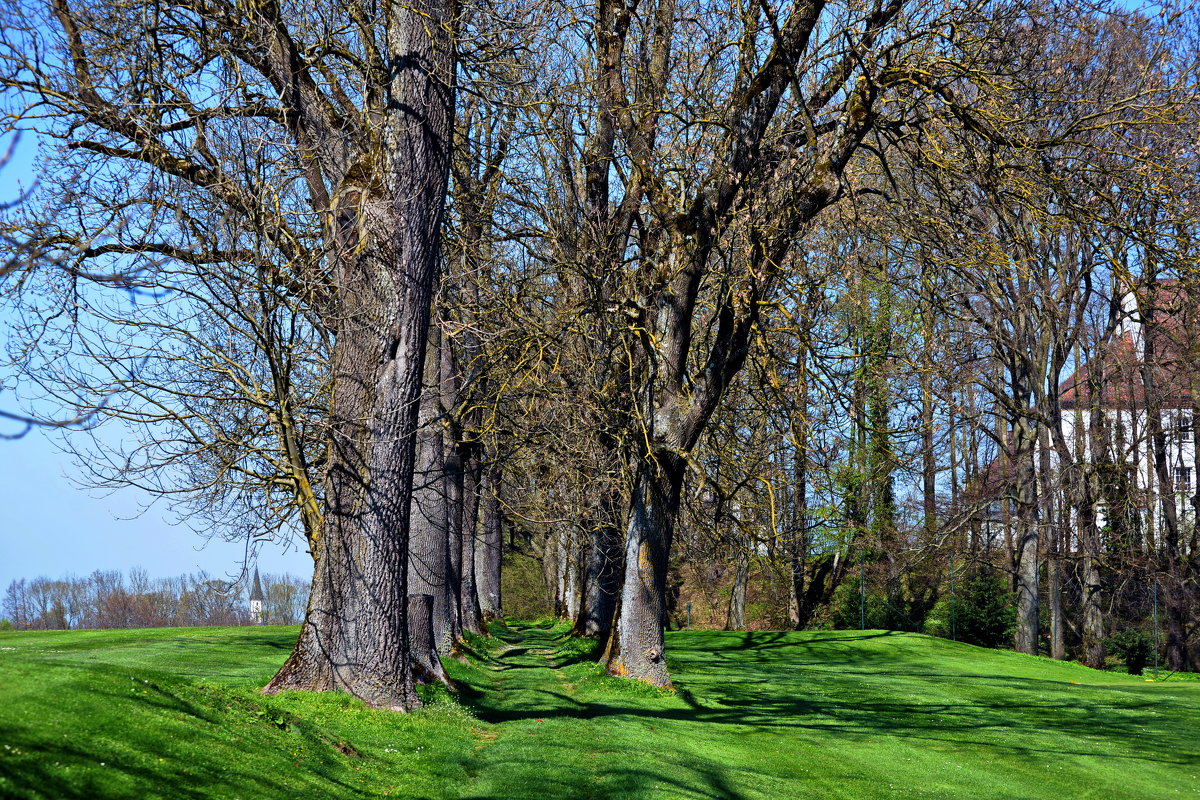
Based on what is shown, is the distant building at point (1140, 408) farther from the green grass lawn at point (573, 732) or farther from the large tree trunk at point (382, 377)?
the large tree trunk at point (382, 377)

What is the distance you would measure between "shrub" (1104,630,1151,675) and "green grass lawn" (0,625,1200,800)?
270 inches

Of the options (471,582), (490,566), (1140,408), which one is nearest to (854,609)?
(1140,408)

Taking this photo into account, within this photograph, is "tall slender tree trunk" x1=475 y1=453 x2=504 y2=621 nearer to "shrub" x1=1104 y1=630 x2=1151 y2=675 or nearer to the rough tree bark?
the rough tree bark

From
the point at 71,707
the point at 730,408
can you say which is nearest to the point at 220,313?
the point at 71,707

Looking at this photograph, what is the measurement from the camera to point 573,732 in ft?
37.1

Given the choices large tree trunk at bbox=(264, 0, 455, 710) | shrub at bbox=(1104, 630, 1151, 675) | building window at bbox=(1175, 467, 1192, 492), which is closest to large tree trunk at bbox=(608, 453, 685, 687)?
large tree trunk at bbox=(264, 0, 455, 710)

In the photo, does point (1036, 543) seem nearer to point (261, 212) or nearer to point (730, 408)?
point (730, 408)

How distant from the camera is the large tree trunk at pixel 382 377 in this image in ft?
35.7

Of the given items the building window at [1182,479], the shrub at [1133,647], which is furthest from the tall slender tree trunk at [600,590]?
the building window at [1182,479]

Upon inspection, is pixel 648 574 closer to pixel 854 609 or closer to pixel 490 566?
pixel 490 566

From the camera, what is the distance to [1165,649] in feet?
101

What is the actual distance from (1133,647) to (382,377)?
27377mm

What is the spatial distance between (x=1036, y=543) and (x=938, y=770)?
1917cm

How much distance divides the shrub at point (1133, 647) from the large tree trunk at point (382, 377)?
2634 centimetres
